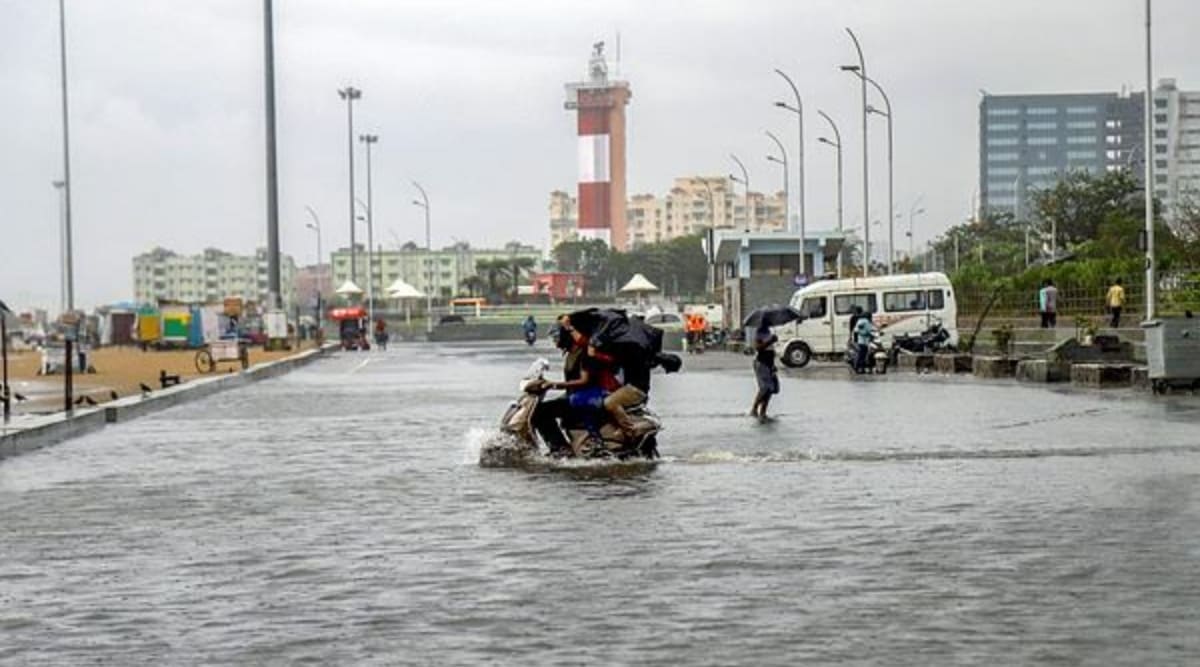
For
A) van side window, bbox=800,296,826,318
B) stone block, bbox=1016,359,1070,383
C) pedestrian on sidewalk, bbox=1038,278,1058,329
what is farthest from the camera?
van side window, bbox=800,296,826,318

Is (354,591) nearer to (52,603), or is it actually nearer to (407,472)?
(52,603)

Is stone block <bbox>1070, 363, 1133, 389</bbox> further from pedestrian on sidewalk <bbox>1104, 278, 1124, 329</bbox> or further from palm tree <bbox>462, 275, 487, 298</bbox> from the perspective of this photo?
palm tree <bbox>462, 275, 487, 298</bbox>

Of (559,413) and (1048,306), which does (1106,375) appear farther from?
(559,413)

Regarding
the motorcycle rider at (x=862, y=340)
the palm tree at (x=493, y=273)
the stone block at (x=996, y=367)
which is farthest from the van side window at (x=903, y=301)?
the palm tree at (x=493, y=273)

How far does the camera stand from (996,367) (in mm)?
36000

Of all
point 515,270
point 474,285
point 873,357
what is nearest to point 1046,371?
point 873,357

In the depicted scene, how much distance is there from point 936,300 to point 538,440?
96.2 ft

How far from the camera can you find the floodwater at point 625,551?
750cm

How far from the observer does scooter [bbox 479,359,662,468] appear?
16594 millimetres

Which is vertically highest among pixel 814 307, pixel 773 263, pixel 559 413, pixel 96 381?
pixel 773 263

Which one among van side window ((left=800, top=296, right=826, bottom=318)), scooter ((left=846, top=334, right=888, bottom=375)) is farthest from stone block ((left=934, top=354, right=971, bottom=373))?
van side window ((left=800, top=296, right=826, bottom=318))

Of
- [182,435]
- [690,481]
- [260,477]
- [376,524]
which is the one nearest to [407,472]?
[260,477]

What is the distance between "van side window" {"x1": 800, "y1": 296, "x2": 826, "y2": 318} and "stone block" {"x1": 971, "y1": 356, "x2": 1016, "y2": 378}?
9.53 meters

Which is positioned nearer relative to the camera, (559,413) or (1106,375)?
(559,413)
